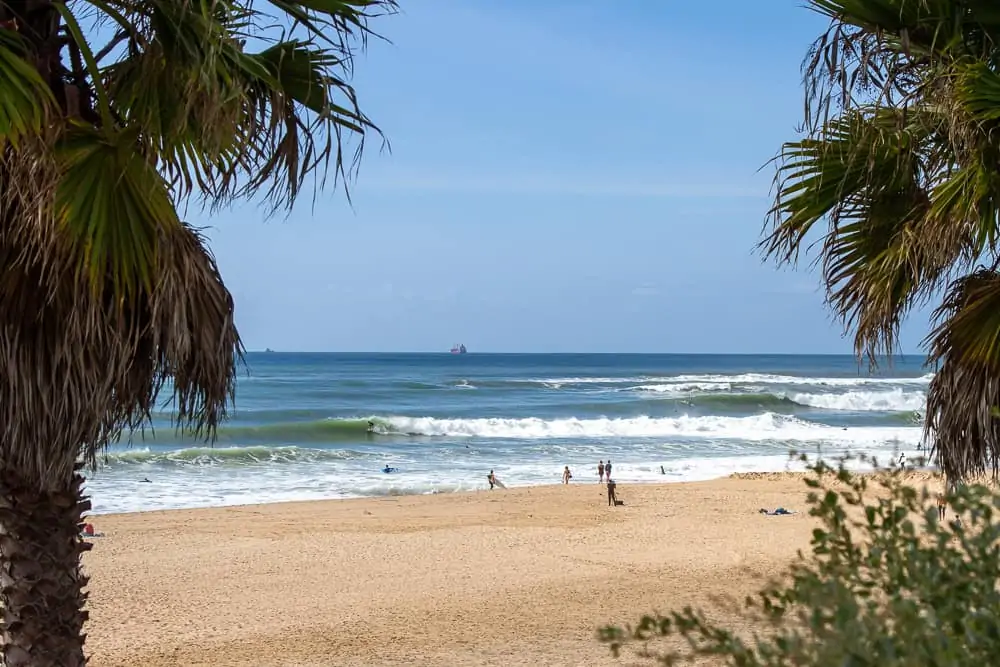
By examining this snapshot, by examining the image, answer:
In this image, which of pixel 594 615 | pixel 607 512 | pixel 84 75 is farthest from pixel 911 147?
pixel 607 512

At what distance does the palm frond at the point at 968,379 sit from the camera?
4473 millimetres

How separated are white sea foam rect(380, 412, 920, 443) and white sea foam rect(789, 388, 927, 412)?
31.9 feet

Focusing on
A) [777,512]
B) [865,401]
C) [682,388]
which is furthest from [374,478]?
[682,388]

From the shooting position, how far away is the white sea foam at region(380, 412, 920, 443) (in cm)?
3747

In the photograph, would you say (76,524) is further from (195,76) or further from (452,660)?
(452,660)

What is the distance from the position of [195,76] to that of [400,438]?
33925 millimetres

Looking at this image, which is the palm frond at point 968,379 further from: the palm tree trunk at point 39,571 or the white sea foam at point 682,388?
the white sea foam at point 682,388

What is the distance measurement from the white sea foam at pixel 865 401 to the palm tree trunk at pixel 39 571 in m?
49.3

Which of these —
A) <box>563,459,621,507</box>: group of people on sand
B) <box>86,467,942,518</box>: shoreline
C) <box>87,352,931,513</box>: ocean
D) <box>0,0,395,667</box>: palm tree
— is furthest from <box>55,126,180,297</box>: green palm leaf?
<box>563,459,621,507</box>: group of people on sand

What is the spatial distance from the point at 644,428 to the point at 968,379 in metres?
35.5

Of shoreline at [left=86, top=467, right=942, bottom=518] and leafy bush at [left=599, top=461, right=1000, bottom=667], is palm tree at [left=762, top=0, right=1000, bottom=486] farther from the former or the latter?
shoreline at [left=86, top=467, right=942, bottom=518]

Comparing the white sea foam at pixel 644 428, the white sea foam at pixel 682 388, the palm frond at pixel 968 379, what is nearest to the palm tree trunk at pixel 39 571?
the palm frond at pixel 968 379

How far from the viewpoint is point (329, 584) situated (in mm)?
12172

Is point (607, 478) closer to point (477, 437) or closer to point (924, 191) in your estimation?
point (477, 437)
